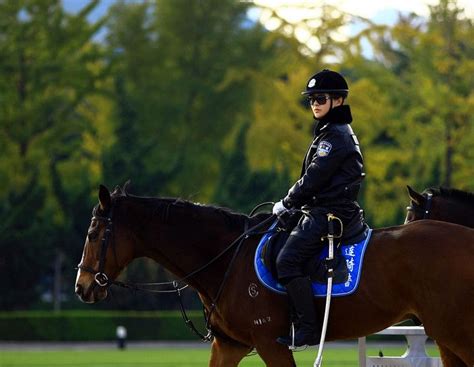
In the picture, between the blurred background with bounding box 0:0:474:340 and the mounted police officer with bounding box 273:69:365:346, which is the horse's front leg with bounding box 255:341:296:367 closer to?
the mounted police officer with bounding box 273:69:365:346

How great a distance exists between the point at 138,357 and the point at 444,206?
17.1 m

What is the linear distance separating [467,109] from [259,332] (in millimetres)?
28342

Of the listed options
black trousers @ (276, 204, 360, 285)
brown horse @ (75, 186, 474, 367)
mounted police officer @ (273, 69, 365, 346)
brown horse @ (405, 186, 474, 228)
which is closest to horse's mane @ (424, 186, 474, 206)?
brown horse @ (405, 186, 474, 228)

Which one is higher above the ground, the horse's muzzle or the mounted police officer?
the mounted police officer

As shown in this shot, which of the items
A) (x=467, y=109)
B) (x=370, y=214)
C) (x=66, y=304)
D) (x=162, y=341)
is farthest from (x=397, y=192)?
(x=66, y=304)

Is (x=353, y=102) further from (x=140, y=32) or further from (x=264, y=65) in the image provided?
(x=140, y=32)

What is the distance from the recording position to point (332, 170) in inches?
370

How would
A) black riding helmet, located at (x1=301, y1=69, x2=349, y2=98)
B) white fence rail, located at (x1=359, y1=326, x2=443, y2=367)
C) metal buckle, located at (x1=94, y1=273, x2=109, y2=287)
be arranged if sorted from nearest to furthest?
black riding helmet, located at (x1=301, y1=69, x2=349, y2=98), metal buckle, located at (x1=94, y1=273, x2=109, y2=287), white fence rail, located at (x1=359, y1=326, x2=443, y2=367)

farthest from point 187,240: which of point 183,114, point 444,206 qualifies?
point 183,114

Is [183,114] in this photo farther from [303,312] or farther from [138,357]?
[303,312]

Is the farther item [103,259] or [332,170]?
[103,259]

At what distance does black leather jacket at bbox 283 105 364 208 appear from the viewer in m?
9.40

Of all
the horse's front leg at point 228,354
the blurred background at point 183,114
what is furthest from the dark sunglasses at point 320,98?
the blurred background at point 183,114

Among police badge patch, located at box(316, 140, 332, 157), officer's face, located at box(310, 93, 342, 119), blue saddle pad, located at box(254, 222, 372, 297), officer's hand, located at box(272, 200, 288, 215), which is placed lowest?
blue saddle pad, located at box(254, 222, 372, 297)
